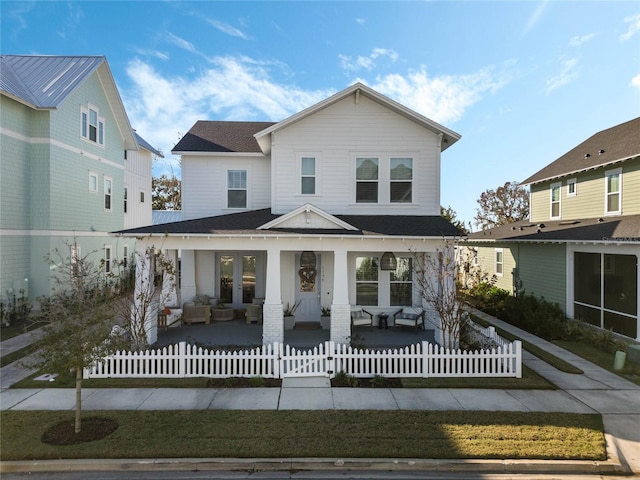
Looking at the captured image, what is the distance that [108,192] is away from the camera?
67.9 feet

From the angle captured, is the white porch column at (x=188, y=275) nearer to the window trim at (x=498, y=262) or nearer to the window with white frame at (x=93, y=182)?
the window with white frame at (x=93, y=182)

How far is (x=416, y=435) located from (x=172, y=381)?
5710 millimetres

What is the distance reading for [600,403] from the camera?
7.35m

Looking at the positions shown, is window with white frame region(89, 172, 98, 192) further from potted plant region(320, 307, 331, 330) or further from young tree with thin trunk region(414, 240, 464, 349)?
young tree with thin trunk region(414, 240, 464, 349)

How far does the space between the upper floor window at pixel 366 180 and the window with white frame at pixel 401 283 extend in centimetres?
268

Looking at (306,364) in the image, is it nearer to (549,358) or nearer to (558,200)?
(549,358)

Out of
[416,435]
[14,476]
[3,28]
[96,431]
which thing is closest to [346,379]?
[416,435]

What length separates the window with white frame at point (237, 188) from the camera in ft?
47.5

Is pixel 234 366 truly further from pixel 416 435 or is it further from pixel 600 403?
pixel 600 403

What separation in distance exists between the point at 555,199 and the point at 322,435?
60.7 feet

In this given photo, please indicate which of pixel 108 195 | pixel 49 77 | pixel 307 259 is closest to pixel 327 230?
pixel 307 259

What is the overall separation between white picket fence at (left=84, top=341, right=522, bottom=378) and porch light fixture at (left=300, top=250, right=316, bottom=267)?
4689 millimetres

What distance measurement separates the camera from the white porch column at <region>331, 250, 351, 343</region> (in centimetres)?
1032

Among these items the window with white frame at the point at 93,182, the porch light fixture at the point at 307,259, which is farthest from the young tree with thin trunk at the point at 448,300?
the window with white frame at the point at 93,182
